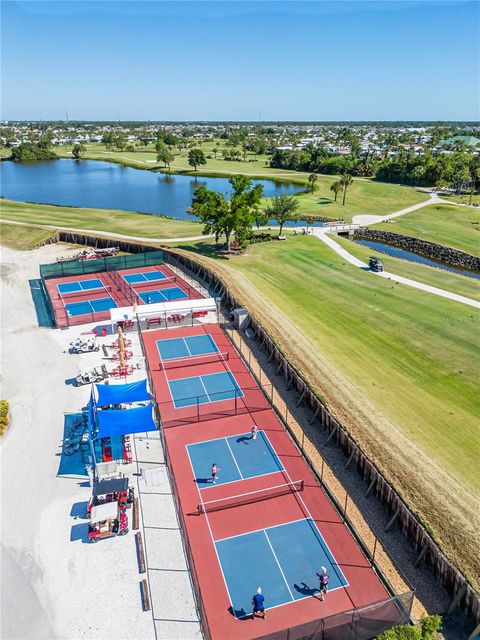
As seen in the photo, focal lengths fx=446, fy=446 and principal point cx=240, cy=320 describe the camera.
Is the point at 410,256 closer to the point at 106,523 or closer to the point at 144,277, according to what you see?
the point at 144,277

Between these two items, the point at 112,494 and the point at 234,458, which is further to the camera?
the point at 234,458

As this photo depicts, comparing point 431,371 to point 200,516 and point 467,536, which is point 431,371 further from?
point 200,516

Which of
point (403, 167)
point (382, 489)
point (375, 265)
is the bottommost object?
point (382, 489)

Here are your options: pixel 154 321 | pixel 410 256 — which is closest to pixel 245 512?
pixel 154 321

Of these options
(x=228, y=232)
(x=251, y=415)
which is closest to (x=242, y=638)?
(x=251, y=415)

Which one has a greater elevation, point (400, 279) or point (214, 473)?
point (400, 279)

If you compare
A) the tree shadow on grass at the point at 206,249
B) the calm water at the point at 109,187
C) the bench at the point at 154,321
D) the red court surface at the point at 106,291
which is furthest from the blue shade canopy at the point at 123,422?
the calm water at the point at 109,187
